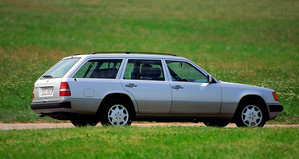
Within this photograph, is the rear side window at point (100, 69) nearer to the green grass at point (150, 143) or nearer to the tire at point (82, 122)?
the green grass at point (150, 143)

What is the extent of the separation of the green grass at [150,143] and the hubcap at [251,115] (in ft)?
4.34

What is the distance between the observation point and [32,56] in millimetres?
27719

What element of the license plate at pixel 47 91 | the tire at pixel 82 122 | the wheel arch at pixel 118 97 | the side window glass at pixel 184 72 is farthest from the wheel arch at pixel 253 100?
the license plate at pixel 47 91

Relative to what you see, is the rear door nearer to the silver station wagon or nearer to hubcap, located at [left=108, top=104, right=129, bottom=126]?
the silver station wagon

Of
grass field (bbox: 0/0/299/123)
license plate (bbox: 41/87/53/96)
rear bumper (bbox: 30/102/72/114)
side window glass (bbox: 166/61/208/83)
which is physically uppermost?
grass field (bbox: 0/0/299/123)

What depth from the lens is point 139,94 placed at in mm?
10914

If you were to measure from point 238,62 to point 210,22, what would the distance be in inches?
778

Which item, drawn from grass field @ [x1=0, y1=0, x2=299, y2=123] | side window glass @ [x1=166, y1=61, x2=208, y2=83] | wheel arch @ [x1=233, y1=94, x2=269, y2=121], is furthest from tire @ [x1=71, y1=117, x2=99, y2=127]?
wheel arch @ [x1=233, y1=94, x2=269, y2=121]

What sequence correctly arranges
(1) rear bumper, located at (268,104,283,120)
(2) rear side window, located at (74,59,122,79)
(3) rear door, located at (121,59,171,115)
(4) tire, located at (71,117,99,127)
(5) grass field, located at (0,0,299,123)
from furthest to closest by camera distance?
(5) grass field, located at (0,0,299,123), (1) rear bumper, located at (268,104,283,120), (4) tire, located at (71,117,99,127), (3) rear door, located at (121,59,171,115), (2) rear side window, located at (74,59,122,79)

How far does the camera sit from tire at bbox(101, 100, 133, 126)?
10.8 m

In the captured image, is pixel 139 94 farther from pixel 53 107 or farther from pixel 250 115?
pixel 250 115

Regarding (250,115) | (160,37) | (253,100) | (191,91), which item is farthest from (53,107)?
(160,37)

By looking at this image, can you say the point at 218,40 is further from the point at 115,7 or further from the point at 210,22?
the point at 115,7

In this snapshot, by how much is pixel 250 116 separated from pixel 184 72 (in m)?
1.84
